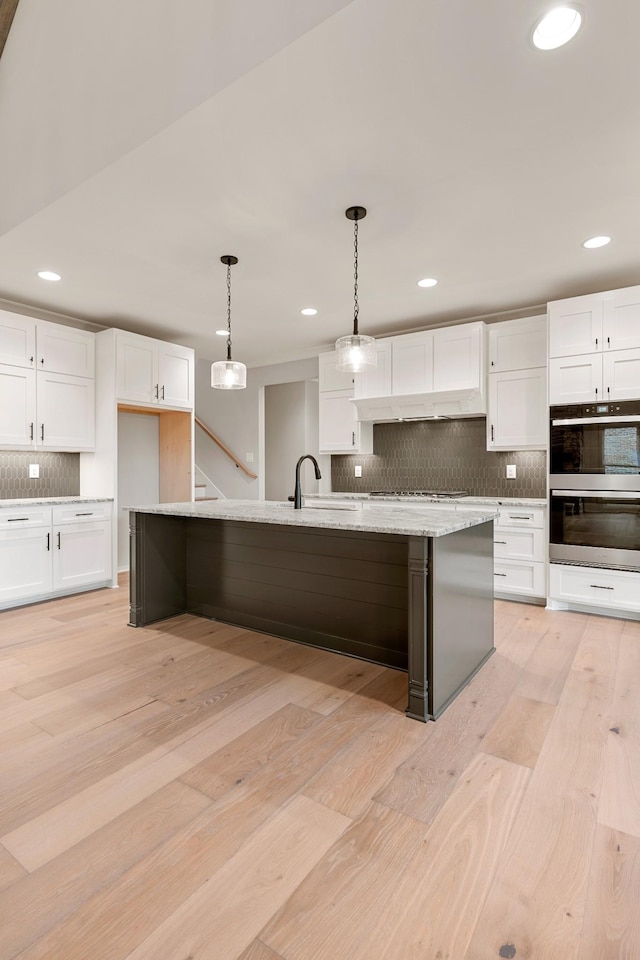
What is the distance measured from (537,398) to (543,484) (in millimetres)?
803

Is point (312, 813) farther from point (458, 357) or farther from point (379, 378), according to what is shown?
point (379, 378)

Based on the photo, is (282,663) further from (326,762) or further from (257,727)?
(326,762)

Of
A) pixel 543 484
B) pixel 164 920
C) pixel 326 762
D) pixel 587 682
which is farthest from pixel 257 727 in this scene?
pixel 543 484

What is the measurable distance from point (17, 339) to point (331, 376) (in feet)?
9.71

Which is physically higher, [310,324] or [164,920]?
[310,324]

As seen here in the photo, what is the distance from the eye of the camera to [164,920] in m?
1.25

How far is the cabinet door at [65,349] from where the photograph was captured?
14.3ft

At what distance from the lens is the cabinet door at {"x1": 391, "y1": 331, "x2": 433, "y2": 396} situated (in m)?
4.78

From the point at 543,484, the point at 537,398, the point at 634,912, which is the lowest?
the point at 634,912

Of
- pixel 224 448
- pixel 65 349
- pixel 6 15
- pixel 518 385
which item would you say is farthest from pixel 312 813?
pixel 224 448

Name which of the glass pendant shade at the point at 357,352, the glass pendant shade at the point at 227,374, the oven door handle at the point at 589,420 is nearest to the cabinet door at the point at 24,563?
the glass pendant shade at the point at 227,374

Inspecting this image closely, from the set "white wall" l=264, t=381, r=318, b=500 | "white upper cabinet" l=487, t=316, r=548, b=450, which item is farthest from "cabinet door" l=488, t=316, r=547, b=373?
"white wall" l=264, t=381, r=318, b=500

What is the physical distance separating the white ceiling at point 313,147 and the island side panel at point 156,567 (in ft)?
6.01

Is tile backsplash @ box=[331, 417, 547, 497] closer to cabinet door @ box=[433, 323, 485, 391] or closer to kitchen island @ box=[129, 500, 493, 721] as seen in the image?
cabinet door @ box=[433, 323, 485, 391]
